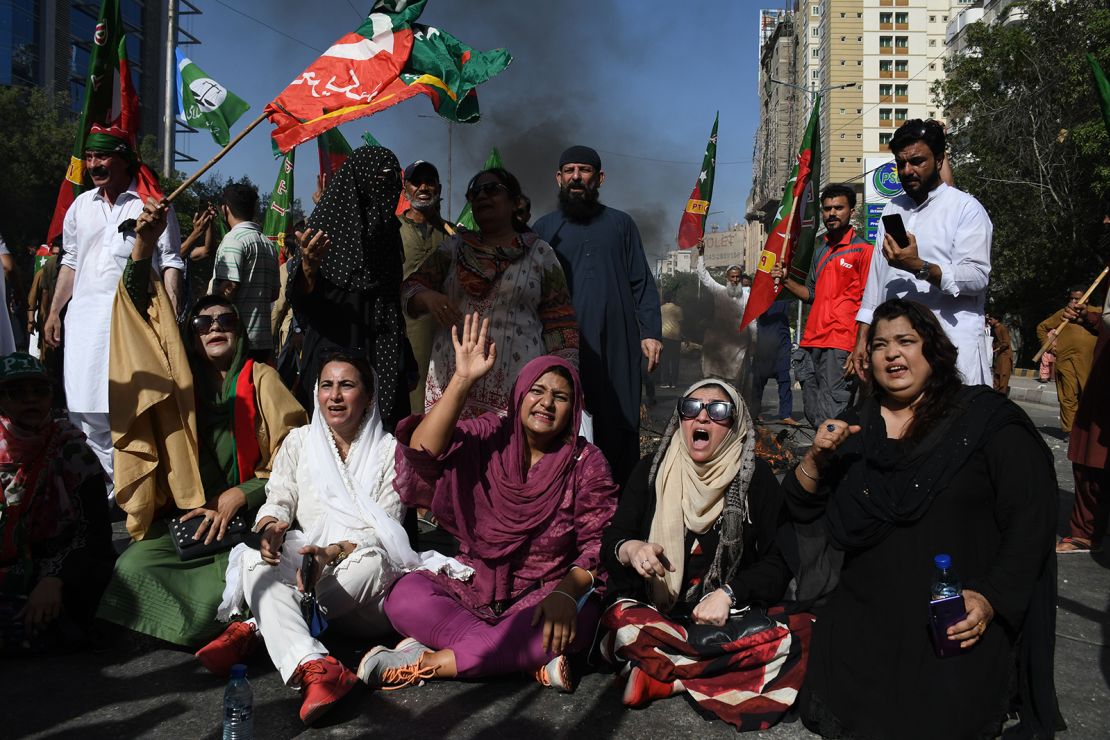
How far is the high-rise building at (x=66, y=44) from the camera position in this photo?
38156 millimetres

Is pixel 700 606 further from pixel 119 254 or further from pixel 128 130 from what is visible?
pixel 128 130

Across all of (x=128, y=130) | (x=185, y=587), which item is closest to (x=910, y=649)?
(x=185, y=587)

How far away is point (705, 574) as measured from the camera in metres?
3.34

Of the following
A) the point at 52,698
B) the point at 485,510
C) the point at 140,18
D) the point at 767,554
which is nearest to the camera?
the point at 52,698

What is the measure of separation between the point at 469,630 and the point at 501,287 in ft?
5.38

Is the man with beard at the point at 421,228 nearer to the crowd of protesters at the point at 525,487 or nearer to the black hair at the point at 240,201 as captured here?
the crowd of protesters at the point at 525,487

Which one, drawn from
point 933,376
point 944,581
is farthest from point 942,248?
point 944,581

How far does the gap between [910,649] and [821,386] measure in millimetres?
3678

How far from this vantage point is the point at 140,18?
51.2m

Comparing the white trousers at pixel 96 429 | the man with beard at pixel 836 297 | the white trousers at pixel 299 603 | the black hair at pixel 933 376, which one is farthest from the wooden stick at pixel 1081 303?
the white trousers at pixel 96 429

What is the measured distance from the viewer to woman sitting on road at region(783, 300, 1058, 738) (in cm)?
272

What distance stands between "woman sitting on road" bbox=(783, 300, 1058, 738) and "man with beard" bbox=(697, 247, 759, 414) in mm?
6342

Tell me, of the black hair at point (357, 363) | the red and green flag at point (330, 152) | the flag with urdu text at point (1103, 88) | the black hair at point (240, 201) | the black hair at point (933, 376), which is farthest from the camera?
the red and green flag at point (330, 152)

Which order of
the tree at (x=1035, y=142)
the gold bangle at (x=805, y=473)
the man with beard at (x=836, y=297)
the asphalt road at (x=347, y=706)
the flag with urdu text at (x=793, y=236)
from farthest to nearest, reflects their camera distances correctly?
the tree at (x=1035, y=142) < the flag with urdu text at (x=793, y=236) < the man with beard at (x=836, y=297) < the gold bangle at (x=805, y=473) < the asphalt road at (x=347, y=706)
